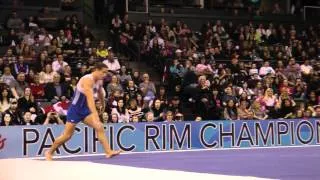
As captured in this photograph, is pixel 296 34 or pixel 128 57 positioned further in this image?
pixel 296 34

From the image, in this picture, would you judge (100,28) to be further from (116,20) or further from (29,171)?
(29,171)

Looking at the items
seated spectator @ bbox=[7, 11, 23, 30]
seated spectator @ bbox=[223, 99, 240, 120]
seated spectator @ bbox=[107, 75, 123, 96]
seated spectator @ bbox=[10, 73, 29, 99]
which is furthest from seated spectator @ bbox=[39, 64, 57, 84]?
seated spectator @ bbox=[223, 99, 240, 120]

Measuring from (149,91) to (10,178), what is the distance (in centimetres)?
1149

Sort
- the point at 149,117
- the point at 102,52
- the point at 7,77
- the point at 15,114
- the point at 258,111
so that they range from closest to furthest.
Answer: the point at 15,114 → the point at 7,77 → the point at 149,117 → the point at 258,111 → the point at 102,52

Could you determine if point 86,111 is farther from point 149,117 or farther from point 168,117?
point 168,117

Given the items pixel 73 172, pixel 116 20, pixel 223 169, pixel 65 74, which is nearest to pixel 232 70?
pixel 116 20

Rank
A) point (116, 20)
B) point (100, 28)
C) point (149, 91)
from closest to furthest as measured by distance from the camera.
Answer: point (149, 91) → point (116, 20) → point (100, 28)

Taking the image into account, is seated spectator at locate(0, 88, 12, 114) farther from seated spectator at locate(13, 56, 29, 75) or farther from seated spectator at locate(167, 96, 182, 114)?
seated spectator at locate(167, 96, 182, 114)

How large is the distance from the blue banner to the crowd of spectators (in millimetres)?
800

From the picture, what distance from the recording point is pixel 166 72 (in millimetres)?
20531

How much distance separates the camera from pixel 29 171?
7.72 meters

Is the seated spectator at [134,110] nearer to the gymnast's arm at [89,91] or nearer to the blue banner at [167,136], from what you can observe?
the blue banner at [167,136]

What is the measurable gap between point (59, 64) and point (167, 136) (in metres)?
4.26

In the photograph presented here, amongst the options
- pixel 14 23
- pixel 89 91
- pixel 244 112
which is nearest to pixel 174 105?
pixel 244 112
